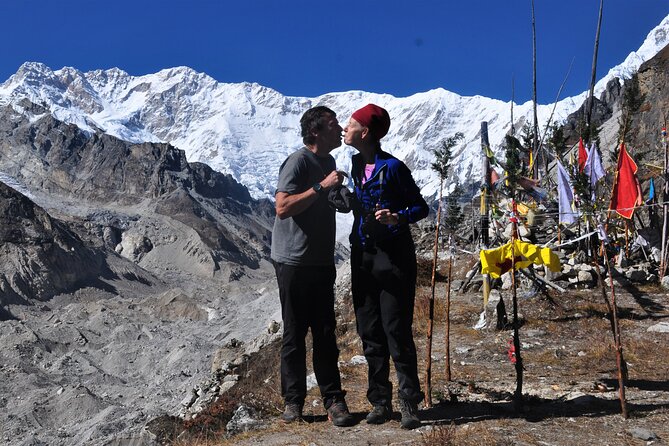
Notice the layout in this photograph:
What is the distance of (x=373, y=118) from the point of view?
4.20m

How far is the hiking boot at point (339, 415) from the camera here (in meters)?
4.31

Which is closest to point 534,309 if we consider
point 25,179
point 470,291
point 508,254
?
point 470,291

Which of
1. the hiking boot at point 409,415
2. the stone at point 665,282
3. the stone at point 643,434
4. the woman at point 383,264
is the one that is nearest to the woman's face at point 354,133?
the woman at point 383,264

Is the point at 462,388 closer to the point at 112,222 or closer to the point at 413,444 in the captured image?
the point at 413,444

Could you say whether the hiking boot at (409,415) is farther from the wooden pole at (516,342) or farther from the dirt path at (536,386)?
the wooden pole at (516,342)

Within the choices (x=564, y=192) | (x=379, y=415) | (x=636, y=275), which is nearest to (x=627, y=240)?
(x=636, y=275)

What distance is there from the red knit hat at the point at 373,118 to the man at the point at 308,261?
21 centimetres

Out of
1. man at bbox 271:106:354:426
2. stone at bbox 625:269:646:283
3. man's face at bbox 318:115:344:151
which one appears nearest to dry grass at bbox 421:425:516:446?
man at bbox 271:106:354:426

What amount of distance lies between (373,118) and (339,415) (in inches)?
75.4

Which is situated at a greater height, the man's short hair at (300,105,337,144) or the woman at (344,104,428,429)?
the man's short hair at (300,105,337,144)

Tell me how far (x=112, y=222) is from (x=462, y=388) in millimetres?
101599

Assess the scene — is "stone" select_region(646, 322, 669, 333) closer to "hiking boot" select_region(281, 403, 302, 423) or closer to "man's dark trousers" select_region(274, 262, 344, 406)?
"man's dark trousers" select_region(274, 262, 344, 406)

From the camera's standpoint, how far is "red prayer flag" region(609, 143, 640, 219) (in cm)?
1047

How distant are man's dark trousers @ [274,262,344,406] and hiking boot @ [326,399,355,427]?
0.06 meters
